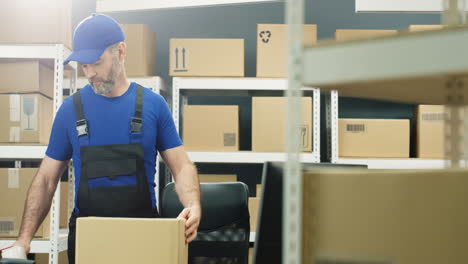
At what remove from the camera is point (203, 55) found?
10.6 feet

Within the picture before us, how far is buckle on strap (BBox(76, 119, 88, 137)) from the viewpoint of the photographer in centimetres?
191

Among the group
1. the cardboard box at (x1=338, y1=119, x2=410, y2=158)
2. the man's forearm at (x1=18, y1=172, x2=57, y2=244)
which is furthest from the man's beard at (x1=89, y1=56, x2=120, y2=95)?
A: the cardboard box at (x1=338, y1=119, x2=410, y2=158)

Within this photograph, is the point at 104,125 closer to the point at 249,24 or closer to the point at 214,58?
the point at 214,58

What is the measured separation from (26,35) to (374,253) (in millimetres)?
2624

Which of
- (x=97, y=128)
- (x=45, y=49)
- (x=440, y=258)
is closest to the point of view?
(x=440, y=258)

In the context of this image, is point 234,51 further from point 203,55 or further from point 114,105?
point 114,105

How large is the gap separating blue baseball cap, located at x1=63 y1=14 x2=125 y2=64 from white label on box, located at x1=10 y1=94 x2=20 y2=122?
1120mm

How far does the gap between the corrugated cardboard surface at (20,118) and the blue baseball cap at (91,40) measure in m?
1.09

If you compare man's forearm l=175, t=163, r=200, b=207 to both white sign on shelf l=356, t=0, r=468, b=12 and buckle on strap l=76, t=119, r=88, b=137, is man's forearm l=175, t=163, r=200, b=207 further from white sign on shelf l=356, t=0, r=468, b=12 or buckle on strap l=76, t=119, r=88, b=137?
white sign on shelf l=356, t=0, r=468, b=12

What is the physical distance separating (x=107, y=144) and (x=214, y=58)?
1.43 metres

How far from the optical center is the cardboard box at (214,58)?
10.6 feet

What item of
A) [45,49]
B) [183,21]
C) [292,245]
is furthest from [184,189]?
[183,21]

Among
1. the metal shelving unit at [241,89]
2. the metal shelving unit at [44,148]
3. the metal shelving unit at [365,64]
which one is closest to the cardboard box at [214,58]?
the metal shelving unit at [241,89]

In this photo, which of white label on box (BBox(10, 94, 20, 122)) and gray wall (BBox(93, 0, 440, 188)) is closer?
white label on box (BBox(10, 94, 20, 122))
